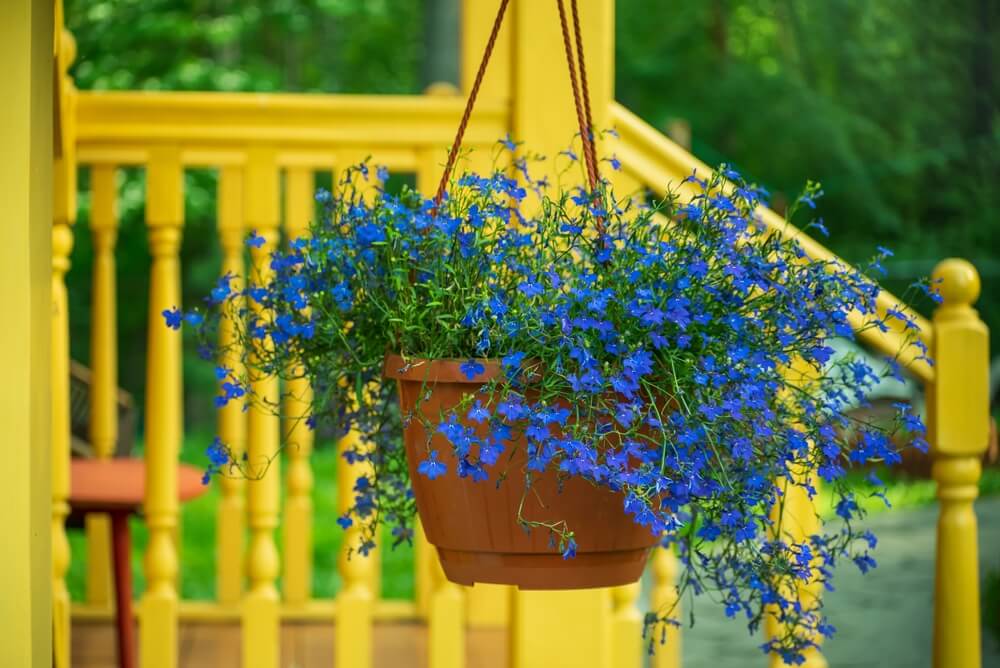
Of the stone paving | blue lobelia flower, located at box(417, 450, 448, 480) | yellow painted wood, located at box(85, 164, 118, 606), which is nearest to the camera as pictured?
blue lobelia flower, located at box(417, 450, 448, 480)

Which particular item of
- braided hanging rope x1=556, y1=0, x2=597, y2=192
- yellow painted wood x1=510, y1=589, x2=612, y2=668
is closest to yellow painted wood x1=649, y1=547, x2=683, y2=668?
yellow painted wood x1=510, y1=589, x2=612, y2=668

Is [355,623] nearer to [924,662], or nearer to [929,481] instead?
[924,662]

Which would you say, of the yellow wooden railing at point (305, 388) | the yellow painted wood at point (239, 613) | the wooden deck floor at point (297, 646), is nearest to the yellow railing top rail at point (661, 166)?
the yellow wooden railing at point (305, 388)

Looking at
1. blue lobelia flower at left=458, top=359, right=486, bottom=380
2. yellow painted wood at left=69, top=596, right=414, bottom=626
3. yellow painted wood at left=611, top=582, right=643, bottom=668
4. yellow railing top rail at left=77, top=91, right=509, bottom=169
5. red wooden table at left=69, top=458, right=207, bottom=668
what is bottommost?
yellow painted wood at left=69, top=596, right=414, bottom=626

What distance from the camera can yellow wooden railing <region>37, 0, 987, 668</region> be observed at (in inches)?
87.2

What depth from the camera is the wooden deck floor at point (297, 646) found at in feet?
9.45

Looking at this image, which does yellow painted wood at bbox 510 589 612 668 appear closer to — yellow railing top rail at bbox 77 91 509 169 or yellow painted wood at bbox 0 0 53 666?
yellow railing top rail at bbox 77 91 509 169

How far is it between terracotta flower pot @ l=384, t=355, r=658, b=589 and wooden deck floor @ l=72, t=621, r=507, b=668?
1426 millimetres

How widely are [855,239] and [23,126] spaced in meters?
9.78

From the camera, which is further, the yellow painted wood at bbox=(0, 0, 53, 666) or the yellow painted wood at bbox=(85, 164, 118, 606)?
the yellow painted wood at bbox=(85, 164, 118, 606)

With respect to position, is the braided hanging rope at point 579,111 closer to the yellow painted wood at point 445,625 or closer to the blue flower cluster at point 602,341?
the blue flower cluster at point 602,341

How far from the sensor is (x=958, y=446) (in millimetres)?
2250

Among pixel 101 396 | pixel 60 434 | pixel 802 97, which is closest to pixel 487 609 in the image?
pixel 101 396

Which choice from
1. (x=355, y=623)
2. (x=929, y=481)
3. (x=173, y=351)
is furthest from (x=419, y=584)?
(x=929, y=481)
